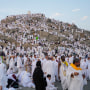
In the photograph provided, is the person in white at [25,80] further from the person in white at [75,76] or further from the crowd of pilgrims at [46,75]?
the person in white at [75,76]

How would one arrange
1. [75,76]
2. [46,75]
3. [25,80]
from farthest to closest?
[25,80], [46,75], [75,76]

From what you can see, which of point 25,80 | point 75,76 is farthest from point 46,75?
point 75,76

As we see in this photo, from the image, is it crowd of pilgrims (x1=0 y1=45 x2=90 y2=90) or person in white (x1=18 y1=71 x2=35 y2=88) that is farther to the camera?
person in white (x1=18 y1=71 x2=35 y2=88)

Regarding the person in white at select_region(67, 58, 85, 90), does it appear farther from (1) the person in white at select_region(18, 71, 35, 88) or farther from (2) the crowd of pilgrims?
(1) the person in white at select_region(18, 71, 35, 88)

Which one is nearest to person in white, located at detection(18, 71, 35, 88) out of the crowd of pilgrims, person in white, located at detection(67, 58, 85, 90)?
the crowd of pilgrims

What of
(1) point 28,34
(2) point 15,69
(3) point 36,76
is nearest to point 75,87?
(3) point 36,76

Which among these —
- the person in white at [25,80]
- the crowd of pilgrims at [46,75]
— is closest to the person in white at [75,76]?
the crowd of pilgrims at [46,75]

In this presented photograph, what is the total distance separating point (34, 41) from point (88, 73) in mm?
26704

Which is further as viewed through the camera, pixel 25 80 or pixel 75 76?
pixel 25 80

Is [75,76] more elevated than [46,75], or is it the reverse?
[75,76]

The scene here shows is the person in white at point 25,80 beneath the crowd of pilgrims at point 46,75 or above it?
beneath

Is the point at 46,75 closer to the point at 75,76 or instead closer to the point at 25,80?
Answer: the point at 25,80

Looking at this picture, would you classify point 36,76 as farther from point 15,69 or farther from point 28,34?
point 28,34

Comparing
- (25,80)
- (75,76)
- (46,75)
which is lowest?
(25,80)
